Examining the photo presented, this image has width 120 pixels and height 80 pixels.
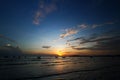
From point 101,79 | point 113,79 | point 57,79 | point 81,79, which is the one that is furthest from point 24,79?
point 113,79

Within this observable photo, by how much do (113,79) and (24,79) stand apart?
12682 millimetres

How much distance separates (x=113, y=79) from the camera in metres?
19.8

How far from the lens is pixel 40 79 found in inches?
776

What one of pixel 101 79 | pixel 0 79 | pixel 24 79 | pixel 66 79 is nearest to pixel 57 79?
pixel 66 79

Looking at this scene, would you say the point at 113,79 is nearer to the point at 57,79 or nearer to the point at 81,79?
the point at 81,79

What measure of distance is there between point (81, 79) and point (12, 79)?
31.9 ft

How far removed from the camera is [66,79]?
1948cm

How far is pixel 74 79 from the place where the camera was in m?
19.5

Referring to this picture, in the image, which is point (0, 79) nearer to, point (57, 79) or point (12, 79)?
point (12, 79)

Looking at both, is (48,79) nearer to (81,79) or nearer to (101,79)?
(81,79)

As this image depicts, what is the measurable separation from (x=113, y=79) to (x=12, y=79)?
14347 mm

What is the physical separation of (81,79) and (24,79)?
8061mm

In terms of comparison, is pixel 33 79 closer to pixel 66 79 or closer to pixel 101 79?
pixel 66 79

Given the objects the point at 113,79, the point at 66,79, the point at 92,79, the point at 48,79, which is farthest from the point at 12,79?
the point at 113,79
